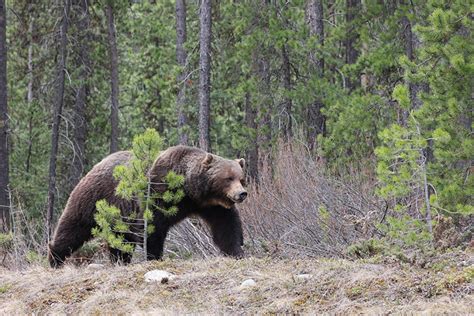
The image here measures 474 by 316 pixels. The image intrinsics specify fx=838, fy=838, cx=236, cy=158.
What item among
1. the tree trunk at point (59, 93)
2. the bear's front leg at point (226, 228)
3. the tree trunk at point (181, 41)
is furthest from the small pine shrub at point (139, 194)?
the tree trunk at point (181, 41)

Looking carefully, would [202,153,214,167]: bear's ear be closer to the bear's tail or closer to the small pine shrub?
the small pine shrub

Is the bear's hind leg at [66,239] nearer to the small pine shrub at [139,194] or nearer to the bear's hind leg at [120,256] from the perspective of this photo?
the bear's hind leg at [120,256]

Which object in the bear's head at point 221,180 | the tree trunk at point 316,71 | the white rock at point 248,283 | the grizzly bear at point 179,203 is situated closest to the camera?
the white rock at point 248,283

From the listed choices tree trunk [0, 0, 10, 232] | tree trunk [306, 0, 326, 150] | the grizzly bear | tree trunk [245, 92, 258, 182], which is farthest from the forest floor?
tree trunk [306, 0, 326, 150]

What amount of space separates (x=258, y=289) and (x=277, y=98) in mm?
13637

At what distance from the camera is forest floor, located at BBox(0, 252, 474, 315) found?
639cm

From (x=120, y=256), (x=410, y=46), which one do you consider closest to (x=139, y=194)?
(x=120, y=256)

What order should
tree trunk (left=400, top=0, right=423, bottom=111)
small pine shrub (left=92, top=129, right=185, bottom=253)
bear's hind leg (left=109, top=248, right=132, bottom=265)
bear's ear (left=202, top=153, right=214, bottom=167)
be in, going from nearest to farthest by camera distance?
small pine shrub (left=92, top=129, right=185, bottom=253) → bear's ear (left=202, top=153, right=214, bottom=167) → bear's hind leg (left=109, top=248, right=132, bottom=265) → tree trunk (left=400, top=0, right=423, bottom=111)

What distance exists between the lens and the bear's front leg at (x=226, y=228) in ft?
32.9

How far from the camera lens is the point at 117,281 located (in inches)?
313

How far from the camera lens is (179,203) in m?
10.1

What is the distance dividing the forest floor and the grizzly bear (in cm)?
139

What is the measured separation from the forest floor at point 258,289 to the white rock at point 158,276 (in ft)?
0.20

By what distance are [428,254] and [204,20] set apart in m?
12.5
